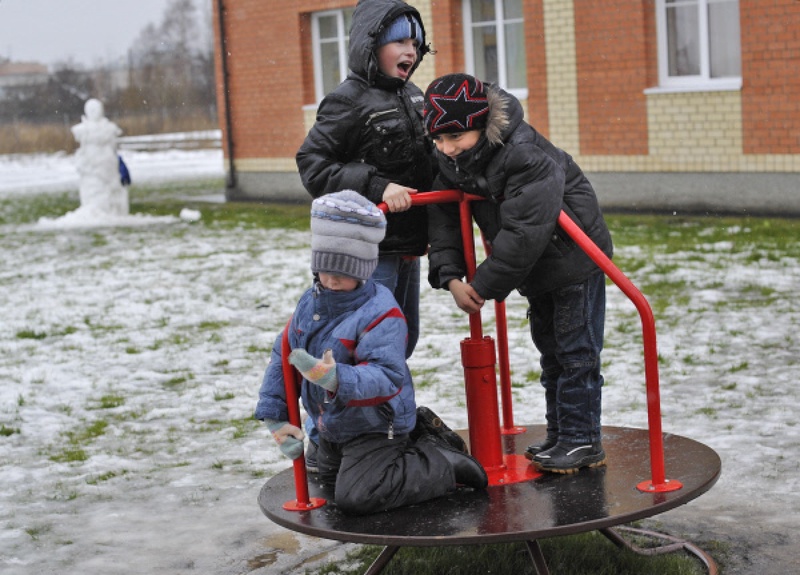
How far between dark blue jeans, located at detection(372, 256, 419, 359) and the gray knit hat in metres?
0.69

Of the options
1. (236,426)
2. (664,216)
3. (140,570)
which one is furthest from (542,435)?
(664,216)

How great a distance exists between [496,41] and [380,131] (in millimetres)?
13110

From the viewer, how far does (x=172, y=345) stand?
27.6ft

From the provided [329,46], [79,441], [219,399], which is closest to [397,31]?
[79,441]

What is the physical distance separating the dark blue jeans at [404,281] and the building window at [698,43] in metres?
10.5

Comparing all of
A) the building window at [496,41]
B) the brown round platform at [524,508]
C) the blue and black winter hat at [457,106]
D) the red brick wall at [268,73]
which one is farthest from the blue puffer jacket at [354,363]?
the red brick wall at [268,73]

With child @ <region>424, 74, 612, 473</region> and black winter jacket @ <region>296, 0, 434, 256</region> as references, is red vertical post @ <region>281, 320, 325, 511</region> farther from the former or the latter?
black winter jacket @ <region>296, 0, 434, 256</region>

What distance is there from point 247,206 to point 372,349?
1621 cm

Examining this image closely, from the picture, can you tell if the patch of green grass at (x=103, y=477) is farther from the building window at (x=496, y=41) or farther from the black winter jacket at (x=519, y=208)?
the building window at (x=496, y=41)

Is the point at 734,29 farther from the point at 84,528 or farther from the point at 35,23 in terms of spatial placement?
the point at 35,23

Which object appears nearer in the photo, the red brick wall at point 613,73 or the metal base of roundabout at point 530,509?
the metal base of roundabout at point 530,509

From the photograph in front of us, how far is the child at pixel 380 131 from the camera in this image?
4164mm

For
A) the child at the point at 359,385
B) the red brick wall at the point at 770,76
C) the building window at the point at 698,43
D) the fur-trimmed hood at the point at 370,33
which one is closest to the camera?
the child at the point at 359,385

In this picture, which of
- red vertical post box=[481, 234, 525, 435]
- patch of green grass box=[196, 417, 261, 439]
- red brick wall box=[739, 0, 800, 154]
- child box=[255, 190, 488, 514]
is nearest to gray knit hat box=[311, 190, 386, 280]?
child box=[255, 190, 488, 514]
